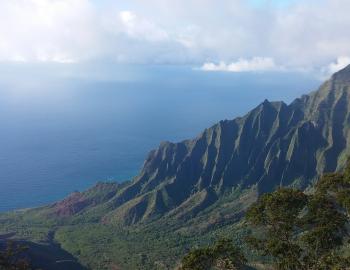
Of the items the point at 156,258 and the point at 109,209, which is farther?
the point at 109,209

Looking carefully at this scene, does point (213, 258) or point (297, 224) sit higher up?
point (297, 224)

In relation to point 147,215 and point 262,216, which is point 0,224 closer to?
→ point 147,215

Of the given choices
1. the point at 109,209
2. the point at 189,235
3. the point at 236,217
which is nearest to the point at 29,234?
the point at 109,209

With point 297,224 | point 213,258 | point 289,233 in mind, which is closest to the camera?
point 213,258

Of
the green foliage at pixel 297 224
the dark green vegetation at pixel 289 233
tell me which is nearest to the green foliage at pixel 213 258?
the dark green vegetation at pixel 289 233

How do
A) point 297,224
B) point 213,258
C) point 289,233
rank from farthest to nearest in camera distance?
1. point 289,233
2. point 297,224
3. point 213,258

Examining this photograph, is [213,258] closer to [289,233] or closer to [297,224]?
[289,233]

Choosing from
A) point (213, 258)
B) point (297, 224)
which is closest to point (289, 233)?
point (297, 224)

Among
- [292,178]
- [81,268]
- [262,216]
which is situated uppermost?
[262,216]
